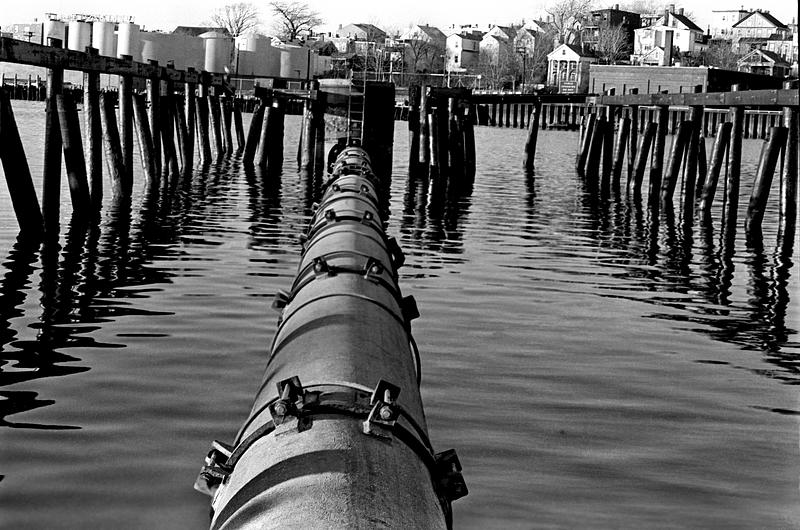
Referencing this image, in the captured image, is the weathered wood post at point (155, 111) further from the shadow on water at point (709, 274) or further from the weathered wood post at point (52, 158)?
the shadow on water at point (709, 274)

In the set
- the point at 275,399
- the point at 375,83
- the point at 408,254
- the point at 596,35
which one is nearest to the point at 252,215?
the point at 408,254

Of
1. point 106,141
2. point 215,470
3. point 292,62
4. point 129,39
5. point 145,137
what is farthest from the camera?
point 292,62

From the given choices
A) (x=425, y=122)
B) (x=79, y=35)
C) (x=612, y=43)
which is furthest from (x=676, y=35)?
(x=425, y=122)

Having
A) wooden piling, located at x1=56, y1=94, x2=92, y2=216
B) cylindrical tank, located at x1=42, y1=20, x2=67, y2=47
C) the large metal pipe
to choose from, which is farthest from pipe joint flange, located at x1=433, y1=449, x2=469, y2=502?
cylindrical tank, located at x1=42, y1=20, x2=67, y2=47

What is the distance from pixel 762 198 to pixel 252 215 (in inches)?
333

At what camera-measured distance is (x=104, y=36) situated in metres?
106

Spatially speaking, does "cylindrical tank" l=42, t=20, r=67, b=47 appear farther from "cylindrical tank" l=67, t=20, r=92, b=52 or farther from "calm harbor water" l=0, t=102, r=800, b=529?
"calm harbor water" l=0, t=102, r=800, b=529

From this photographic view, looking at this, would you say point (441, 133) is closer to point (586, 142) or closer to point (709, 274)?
point (586, 142)

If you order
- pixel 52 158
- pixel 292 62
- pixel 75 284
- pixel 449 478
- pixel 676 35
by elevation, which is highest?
pixel 676 35

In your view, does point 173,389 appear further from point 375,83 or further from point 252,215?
point 375,83

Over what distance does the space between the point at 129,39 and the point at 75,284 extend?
97.4 meters

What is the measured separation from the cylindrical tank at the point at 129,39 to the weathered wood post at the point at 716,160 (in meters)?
88.3

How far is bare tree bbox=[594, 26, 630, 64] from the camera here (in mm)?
145125

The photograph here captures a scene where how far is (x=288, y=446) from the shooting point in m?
3.54
